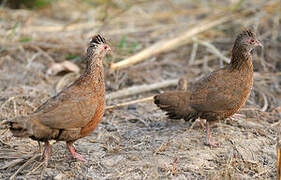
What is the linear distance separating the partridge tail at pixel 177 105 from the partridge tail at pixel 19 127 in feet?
6.22

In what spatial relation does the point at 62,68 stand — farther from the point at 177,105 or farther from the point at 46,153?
the point at 46,153

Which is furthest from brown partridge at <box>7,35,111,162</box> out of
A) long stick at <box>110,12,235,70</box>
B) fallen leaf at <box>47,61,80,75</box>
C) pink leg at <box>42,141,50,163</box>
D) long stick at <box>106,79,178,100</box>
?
fallen leaf at <box>47,61,80,75</box>

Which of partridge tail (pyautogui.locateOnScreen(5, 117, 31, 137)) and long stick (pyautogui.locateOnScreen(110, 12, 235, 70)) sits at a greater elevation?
long stick (pyautogui.locateOnScreen(110, 12, 235, 70))

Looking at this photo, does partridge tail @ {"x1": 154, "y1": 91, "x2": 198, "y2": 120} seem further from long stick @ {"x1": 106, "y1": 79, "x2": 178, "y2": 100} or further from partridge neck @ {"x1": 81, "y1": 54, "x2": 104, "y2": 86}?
long stick @ {"x1": 106, "y1": 79, "x2": 178, "y2": 100}

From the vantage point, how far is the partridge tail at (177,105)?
5.05 m

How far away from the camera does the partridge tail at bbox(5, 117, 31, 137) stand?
3.79 meters

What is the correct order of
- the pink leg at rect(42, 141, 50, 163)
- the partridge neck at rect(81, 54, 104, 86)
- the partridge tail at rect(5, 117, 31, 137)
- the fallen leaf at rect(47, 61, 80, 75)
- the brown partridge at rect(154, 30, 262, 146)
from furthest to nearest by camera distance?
1. the fallen leaf at rect(47, 61, 80, 75)
2. the brown partridge at rect(154, 30, 262, 146)
3. the partridge neck at rect(81, 54, 104, 86)
4. the pink leg at rect(42, 141, 50, 163)
5. the partridge tail at rect(5, 117, 31, 137)

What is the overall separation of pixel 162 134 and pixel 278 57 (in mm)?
3593

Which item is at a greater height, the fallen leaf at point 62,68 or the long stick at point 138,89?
the fallen leaf at point 62,68

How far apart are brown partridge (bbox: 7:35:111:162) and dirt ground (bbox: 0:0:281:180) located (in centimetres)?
38

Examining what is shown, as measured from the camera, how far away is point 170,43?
7926 mm

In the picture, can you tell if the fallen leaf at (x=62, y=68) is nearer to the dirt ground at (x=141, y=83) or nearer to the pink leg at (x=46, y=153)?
the dirt ground at (x=141, y=83)

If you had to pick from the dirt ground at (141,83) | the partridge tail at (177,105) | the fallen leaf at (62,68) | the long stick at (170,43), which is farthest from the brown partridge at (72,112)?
the fallen leaf at (62,68)

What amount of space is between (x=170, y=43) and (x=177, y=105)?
3.06 metres
